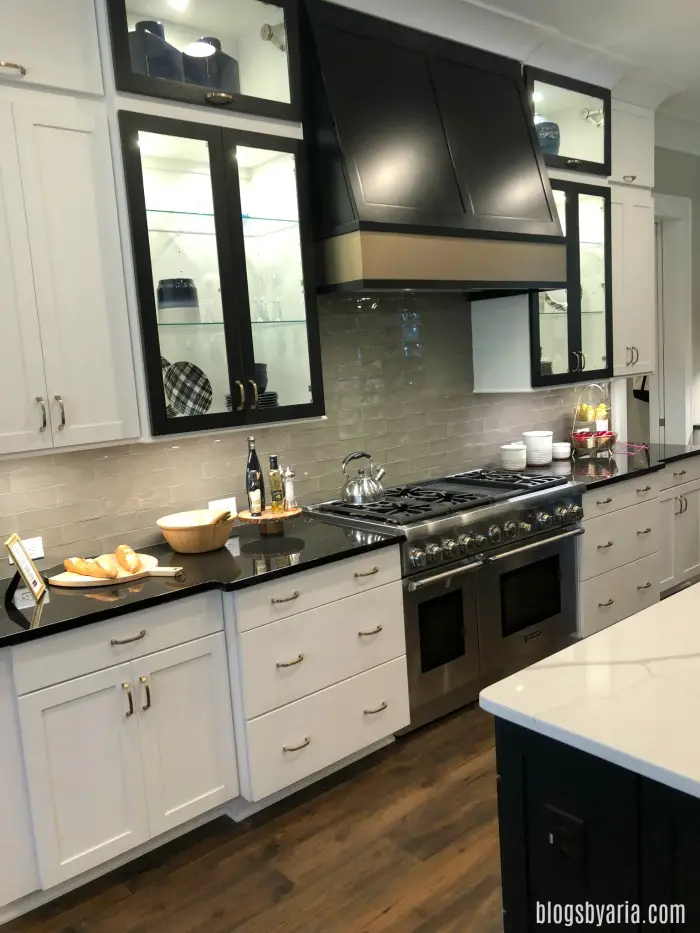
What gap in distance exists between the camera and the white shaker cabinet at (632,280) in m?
4.14

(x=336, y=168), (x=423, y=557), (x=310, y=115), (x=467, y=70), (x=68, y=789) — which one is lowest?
(x=68, y=789)

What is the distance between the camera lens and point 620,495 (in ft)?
12.4

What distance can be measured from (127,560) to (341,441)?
1.28m

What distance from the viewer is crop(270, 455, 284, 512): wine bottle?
300 cm

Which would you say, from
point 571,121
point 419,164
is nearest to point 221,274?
point 419,164

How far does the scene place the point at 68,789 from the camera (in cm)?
212

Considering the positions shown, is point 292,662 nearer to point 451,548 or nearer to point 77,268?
point 451,548

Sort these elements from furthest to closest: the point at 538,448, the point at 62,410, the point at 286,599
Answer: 1. the point at 538,448
2. the point at 286,599
3. the point at 62,410

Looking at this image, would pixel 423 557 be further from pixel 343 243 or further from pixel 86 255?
pixel 86 255

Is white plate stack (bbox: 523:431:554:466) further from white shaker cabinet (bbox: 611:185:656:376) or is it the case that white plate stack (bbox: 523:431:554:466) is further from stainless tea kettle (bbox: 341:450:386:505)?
stainless tea kettle (bbox: 341:450:386:505)

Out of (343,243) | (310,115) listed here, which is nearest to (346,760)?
(343,243)

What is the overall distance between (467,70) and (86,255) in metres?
1.92

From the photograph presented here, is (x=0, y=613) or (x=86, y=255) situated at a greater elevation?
(x=86, y=255)

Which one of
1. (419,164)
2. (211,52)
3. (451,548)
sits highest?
(211,52)
